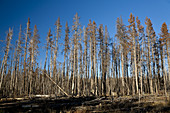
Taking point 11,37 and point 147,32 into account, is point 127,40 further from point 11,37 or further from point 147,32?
point 11,37

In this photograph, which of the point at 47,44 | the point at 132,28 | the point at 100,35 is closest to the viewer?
the point at 132,28

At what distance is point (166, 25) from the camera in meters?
29.1

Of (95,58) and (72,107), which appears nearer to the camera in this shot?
(72,107)

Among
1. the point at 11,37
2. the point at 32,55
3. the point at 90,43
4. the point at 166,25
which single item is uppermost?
the point at 166,25

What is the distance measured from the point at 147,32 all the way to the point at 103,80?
47.3ft

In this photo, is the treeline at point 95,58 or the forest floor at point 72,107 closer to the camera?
the forest floor at point 72,107

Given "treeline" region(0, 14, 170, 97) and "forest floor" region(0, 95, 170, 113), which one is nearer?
"forest floor" region(0, 95, 170, 113)

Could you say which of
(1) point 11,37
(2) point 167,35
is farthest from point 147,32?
(1) point 11,37

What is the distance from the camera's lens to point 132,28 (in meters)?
23.0

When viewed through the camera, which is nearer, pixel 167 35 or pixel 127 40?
pixel 127 40

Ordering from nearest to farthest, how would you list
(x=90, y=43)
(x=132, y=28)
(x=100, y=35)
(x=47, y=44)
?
(x=132, y=28) → (x=90, y=43) → (x=100, y=35) → (x=47, y=44)

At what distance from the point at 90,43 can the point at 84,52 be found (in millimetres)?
3681

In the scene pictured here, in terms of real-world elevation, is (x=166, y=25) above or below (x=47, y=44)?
above

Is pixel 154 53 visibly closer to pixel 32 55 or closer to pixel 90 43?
pixel 90 43
